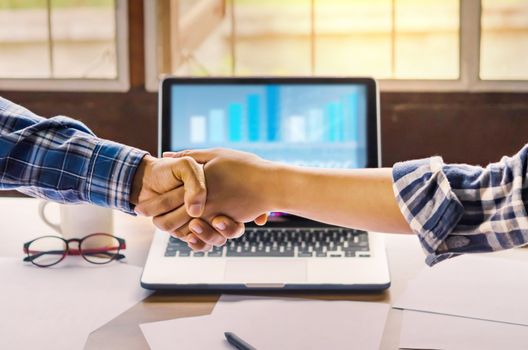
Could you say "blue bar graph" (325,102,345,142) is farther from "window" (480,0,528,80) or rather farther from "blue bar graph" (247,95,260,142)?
"window" (480,0,528,80)

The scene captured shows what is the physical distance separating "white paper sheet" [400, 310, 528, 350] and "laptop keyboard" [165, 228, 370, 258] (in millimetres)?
249

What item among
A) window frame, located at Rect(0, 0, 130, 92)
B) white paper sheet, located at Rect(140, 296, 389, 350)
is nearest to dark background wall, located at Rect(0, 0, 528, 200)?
window frame, located at Rect(0, 0, 130, 92)

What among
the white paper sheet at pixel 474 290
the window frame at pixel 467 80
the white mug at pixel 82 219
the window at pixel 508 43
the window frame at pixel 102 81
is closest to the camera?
the white paper sheet at pixel 474 290

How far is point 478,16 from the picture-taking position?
2793mm

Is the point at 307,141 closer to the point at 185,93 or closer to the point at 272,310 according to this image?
the point at 185,93

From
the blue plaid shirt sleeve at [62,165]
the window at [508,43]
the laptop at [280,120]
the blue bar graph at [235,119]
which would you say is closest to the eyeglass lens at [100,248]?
the blue plaid shirt sleeve at [62,165]

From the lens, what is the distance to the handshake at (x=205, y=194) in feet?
4.75

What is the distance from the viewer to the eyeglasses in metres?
1.55

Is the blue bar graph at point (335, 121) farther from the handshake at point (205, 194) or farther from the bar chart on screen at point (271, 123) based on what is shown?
the handshake at point (205, 194)

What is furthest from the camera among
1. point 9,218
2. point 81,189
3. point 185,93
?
point 9,218

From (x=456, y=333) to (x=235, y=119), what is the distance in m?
0.71

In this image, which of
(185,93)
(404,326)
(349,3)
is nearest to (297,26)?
(349,3)

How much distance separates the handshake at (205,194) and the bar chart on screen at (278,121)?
173 millimetres

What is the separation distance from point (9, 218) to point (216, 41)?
1.72m
